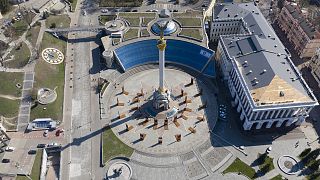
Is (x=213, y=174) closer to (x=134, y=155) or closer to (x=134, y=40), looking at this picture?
(x=134, y=155)

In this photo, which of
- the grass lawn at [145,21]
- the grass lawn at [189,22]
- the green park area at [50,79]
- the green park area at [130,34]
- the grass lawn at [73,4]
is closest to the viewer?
the green park area at [50,79]

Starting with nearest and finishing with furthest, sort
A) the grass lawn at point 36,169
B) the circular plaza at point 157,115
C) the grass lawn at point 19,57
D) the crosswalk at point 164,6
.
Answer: the grass lawn at point 36,169 → the circular plaza at point 157,115 → the grass lawn at point 19,57 → the crosswalk at point 164,6

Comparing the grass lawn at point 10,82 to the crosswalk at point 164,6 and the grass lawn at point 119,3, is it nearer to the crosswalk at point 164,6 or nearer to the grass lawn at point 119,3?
the grass lawn at point 119,3

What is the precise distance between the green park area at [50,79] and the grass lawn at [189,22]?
2609 inches

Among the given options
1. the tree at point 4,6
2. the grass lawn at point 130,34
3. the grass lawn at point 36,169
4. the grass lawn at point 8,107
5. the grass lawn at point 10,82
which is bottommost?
the grass lawn at point 36,169

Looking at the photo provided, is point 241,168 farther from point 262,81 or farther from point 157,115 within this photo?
point 157,115

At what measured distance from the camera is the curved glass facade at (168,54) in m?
159

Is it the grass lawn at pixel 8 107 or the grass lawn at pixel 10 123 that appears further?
the grass lawn at pixel 8 107

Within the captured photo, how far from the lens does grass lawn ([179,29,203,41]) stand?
164837 millimetres

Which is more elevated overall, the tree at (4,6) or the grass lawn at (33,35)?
the tree at (4,6)

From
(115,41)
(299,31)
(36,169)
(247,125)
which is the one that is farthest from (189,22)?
(36,169)

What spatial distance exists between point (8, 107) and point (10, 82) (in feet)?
45.9

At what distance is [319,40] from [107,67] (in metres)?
111

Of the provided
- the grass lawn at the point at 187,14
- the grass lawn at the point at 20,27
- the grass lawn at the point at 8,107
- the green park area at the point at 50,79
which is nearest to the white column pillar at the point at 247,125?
the grass lawn at the point at 187,14
